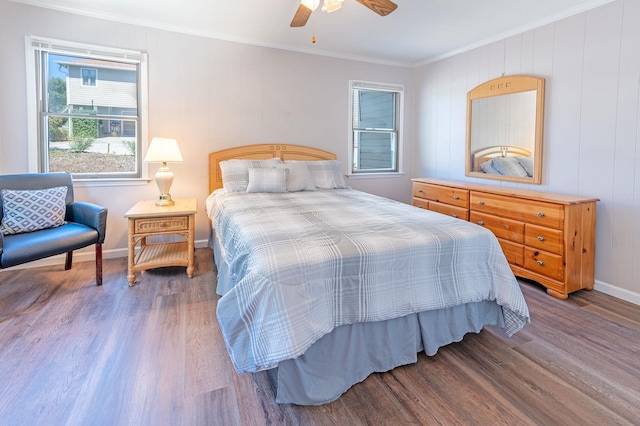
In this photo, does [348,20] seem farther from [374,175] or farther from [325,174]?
[374,175]

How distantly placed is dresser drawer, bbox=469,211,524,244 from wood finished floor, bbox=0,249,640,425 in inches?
27.8

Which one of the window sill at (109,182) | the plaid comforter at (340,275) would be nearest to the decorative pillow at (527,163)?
the plaid comforter at (340,275)

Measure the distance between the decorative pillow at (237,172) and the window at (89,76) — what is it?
145 centimetres

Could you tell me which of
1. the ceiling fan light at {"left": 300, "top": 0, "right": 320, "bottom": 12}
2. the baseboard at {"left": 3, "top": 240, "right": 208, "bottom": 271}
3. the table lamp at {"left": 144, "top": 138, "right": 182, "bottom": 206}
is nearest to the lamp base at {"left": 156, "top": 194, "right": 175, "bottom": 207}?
the table lamp at {"left": 144, "top": 138, "right": 182, "bottom": 206}

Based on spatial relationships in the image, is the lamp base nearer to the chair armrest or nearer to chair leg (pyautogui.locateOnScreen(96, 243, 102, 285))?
the chair armrest

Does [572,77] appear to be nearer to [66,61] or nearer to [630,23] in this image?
[630,23]

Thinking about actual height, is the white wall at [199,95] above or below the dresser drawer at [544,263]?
above

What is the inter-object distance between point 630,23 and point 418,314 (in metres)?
2.82

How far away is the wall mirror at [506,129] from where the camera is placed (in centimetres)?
342

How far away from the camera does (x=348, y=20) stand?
3438 mm

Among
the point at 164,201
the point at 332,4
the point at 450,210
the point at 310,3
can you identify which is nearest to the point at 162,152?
the point at 164,201

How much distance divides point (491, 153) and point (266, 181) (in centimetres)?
247

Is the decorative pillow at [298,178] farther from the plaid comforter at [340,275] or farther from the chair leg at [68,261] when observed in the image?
the chair leg at [68,261]

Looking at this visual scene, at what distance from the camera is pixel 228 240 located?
240 cm
